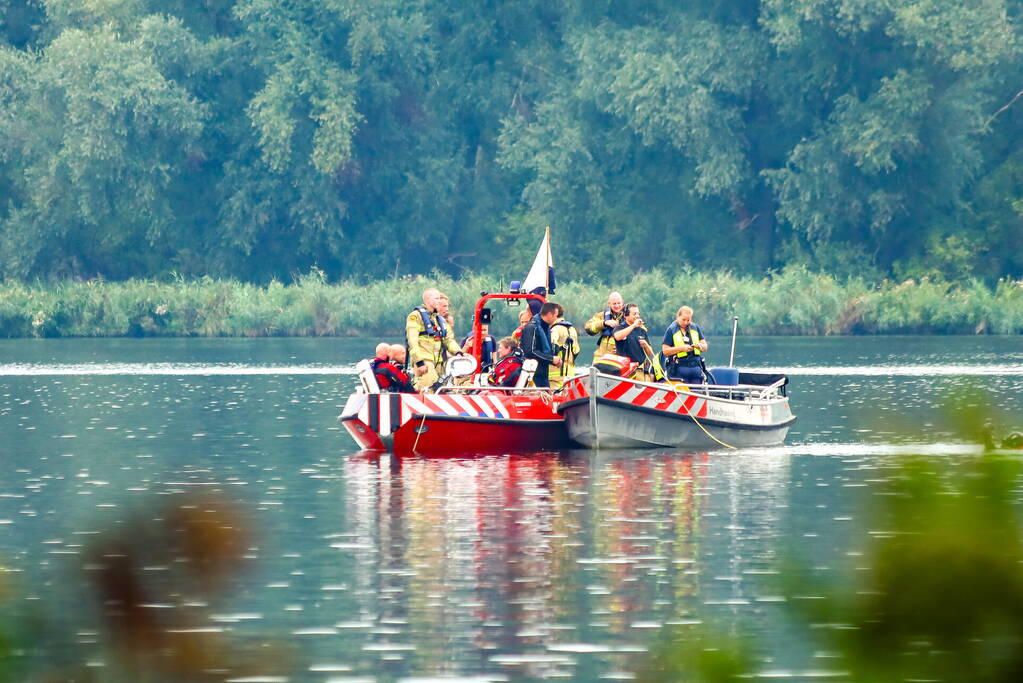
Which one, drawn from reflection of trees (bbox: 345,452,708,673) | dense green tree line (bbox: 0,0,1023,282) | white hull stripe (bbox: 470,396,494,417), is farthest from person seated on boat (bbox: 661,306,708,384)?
dense green tree line (bbox: 0,0,1023,282)

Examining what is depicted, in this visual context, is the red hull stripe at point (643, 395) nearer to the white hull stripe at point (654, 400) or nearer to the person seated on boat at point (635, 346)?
the white hull stripe at point (654, 400)

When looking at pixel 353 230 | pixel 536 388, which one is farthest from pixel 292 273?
pixel 536 388

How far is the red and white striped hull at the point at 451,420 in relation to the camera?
22297mm

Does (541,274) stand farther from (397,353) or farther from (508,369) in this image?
(397,353)

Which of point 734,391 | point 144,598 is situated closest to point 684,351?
point 734,391

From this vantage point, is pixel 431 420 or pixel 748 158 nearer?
pixel 431 420

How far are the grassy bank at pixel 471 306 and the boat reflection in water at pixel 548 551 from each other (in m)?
38.8

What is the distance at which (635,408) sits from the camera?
75.5ft

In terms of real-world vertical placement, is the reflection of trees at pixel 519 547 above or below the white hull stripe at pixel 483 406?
below

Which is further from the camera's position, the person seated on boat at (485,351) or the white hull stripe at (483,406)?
the person seated on boat at (485,351)

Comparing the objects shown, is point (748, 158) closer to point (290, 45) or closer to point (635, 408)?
point (290, 45)

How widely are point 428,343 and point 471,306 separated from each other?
4147cm

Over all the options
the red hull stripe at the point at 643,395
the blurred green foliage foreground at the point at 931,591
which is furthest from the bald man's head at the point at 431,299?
the blurred green foliage foreground at the point at 931,591

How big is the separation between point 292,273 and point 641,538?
194 feet
